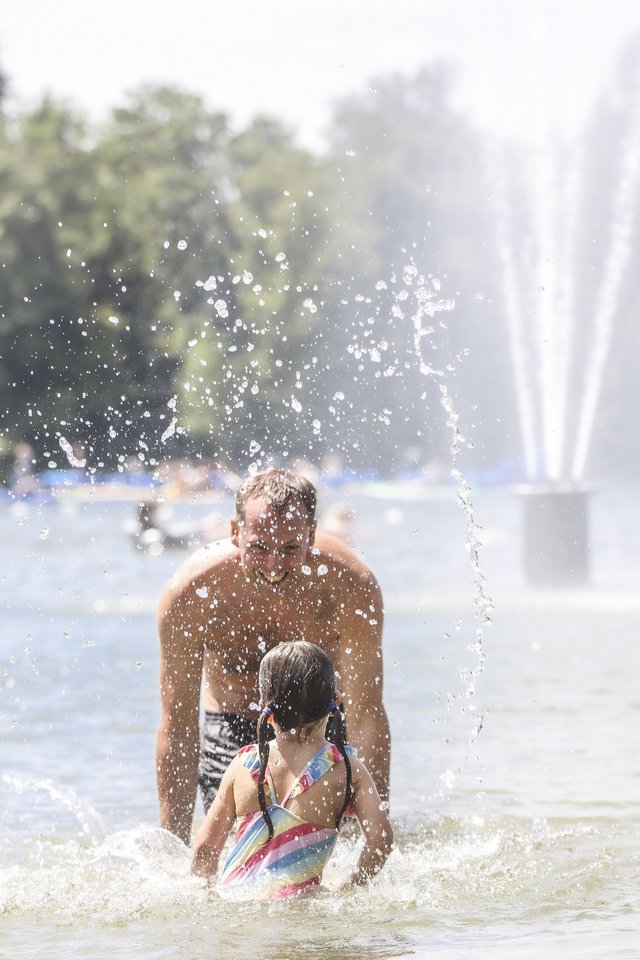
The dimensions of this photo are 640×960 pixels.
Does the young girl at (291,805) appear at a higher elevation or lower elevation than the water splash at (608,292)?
lower

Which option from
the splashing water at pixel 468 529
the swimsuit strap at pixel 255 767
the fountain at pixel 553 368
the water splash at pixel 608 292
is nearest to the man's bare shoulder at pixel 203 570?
the swimsuit strap at pixel 255 767

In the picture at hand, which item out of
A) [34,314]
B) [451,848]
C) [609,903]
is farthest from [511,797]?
[34,314]

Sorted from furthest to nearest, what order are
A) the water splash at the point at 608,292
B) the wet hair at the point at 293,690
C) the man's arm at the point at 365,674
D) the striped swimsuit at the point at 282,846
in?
1. the water splash at the point at 608,292
2. the man's arm at the point at 365,674
3. the striped swimsuit at the point at 282,846
4. the wet hair at the point at 293,690

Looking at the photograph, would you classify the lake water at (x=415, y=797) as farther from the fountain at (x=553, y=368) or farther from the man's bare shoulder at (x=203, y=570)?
the man's bare shoulder at (x=203, y=570)

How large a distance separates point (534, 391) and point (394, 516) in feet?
34.1

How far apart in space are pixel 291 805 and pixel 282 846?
12 cm

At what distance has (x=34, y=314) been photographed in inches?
1929

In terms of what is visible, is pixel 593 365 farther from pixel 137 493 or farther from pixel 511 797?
pixel 137 493

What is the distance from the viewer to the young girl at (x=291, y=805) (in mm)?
4621

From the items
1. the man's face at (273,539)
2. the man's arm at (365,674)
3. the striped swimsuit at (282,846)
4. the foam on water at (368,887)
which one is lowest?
the foam on water at (368,887)

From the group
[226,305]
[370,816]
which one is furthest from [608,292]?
[226,305]

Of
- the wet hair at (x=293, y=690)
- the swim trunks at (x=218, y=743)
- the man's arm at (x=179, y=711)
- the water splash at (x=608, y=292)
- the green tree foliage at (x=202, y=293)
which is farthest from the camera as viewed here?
the green tree foliage at (x=202, y=293)

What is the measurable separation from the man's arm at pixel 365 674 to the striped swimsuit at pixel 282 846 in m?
0.42

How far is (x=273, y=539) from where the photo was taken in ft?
15.8
